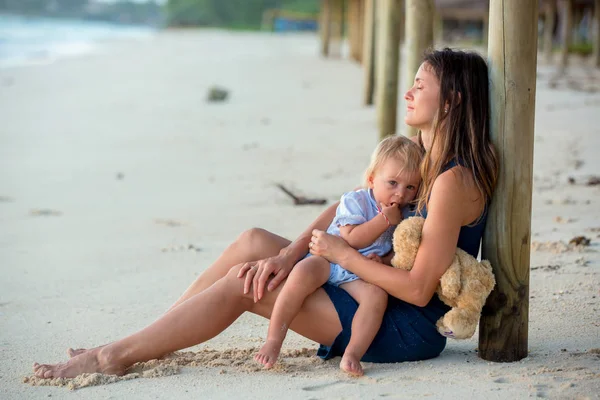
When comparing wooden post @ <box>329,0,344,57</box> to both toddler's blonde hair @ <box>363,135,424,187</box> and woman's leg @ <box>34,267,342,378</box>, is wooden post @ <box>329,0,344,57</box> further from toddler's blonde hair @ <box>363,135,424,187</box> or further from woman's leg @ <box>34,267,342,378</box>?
woman's leg @ <box>34,267,342,378</box>

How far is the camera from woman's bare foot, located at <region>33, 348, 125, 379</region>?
2.93 meters

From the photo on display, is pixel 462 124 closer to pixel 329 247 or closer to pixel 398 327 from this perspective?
pixel 329 247

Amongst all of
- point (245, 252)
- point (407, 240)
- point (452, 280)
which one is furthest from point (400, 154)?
point (245, 252)

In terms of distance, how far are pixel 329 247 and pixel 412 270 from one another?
0.33 meters

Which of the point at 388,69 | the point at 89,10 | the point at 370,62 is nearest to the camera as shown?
the point at 388,69

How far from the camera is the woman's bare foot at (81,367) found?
2.93m

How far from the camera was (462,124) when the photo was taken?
Result: 2.86m

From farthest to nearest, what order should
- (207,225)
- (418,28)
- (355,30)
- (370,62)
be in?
(355,30), (370,62), (207,225), (418,28)

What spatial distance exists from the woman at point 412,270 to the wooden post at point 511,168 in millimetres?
55

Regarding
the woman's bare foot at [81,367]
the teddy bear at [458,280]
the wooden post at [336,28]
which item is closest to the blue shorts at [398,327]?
the teddy bear at [458,280]

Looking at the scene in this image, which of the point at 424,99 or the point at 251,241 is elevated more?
the point at 424,99

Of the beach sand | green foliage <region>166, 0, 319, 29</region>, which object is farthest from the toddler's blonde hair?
green foliage <region>166, 0, 319, 29</region>

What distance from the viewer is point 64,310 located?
386 cm

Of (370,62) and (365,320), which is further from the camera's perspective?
(370,62)
